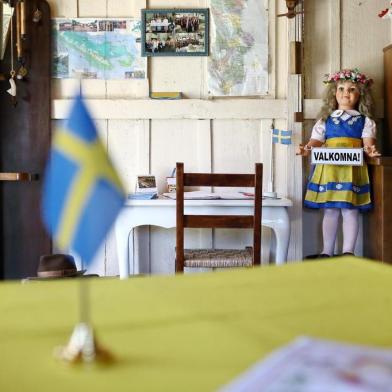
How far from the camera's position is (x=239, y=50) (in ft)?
10.3

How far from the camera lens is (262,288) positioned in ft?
2.73

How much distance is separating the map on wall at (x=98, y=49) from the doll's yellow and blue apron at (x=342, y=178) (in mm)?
1185

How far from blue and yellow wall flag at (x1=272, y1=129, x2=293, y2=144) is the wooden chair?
714mm

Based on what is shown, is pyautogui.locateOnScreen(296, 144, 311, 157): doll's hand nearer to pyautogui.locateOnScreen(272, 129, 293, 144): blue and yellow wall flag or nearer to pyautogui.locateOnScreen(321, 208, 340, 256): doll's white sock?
pyautogui.locateOnScreen(272, 129, 293, 144): blue and yellow wall flag

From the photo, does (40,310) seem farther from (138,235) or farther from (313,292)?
(138,235)

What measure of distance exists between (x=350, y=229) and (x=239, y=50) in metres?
1.25

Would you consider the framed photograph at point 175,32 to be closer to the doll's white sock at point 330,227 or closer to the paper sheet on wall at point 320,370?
the doll's white sock at point 330,227

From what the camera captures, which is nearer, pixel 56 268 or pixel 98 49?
pixel 56 268

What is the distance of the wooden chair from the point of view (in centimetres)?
231

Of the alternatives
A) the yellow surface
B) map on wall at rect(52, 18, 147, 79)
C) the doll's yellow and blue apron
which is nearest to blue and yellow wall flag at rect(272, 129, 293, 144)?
the doll's yellow and blue apron

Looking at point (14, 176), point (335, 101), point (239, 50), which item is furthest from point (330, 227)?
point (14, 176)

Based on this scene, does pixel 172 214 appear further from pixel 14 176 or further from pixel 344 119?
pixel 344 119

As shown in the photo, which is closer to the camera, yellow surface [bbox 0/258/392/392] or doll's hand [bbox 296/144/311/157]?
yellow surface [bbox 0/258/392/392]

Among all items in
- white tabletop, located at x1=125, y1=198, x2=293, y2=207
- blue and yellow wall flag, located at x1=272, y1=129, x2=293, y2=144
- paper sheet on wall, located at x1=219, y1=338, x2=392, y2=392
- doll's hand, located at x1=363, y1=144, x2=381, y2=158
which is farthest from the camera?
blue and yellow wall flag, located at x1=272, y1=129, x2=293, y2=144
